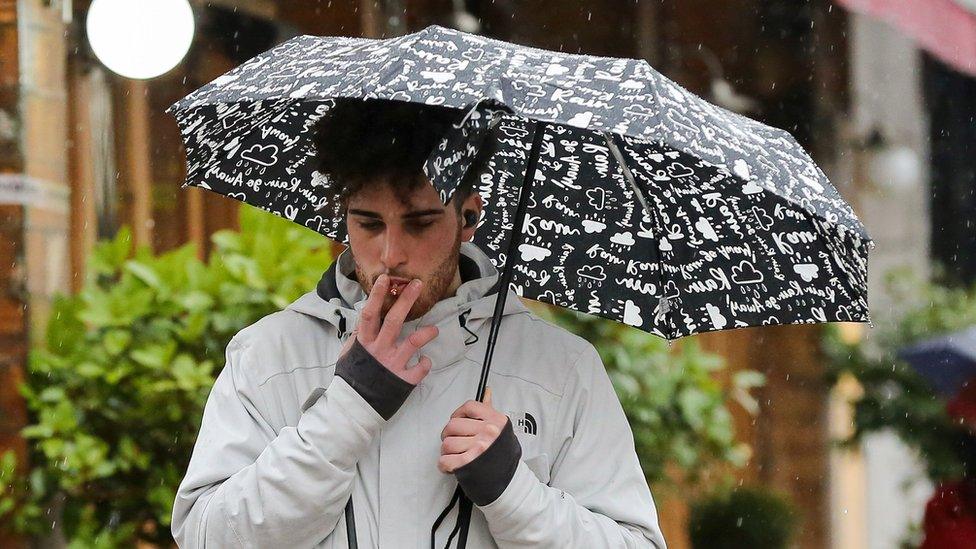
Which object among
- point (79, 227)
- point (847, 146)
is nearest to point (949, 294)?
point (847, 146)

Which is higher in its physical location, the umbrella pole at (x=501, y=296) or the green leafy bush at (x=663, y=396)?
the umbrella pole at (x=501, y=296)

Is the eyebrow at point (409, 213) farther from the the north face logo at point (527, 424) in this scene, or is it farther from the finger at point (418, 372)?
the the north face logo at point (527, 424)

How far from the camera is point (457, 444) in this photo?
235cm

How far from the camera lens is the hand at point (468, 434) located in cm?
234

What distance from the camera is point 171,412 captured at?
4.89m

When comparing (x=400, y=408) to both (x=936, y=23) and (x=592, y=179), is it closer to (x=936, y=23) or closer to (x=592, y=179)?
(x=592, y=179)

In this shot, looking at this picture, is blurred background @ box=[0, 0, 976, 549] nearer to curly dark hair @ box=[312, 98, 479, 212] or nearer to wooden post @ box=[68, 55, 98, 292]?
wooden post @ box=[68, 55, 98, 292]

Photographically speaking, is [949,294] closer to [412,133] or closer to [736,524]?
[736,524]

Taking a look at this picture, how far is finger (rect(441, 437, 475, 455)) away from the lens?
7.69 ft

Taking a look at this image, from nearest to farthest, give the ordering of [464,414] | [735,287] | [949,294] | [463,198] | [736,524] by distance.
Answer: [464,414] → [463,198] → [735,287] → [736,524] → [949,294]

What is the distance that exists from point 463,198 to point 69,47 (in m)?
3.75

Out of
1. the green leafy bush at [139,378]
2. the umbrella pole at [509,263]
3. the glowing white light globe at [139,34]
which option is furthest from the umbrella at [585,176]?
the glowing white light globe at [139,34]

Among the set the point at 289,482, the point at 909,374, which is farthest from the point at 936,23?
the point at 289,482

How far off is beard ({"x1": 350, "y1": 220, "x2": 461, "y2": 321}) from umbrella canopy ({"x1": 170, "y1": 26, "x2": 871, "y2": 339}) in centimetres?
11
